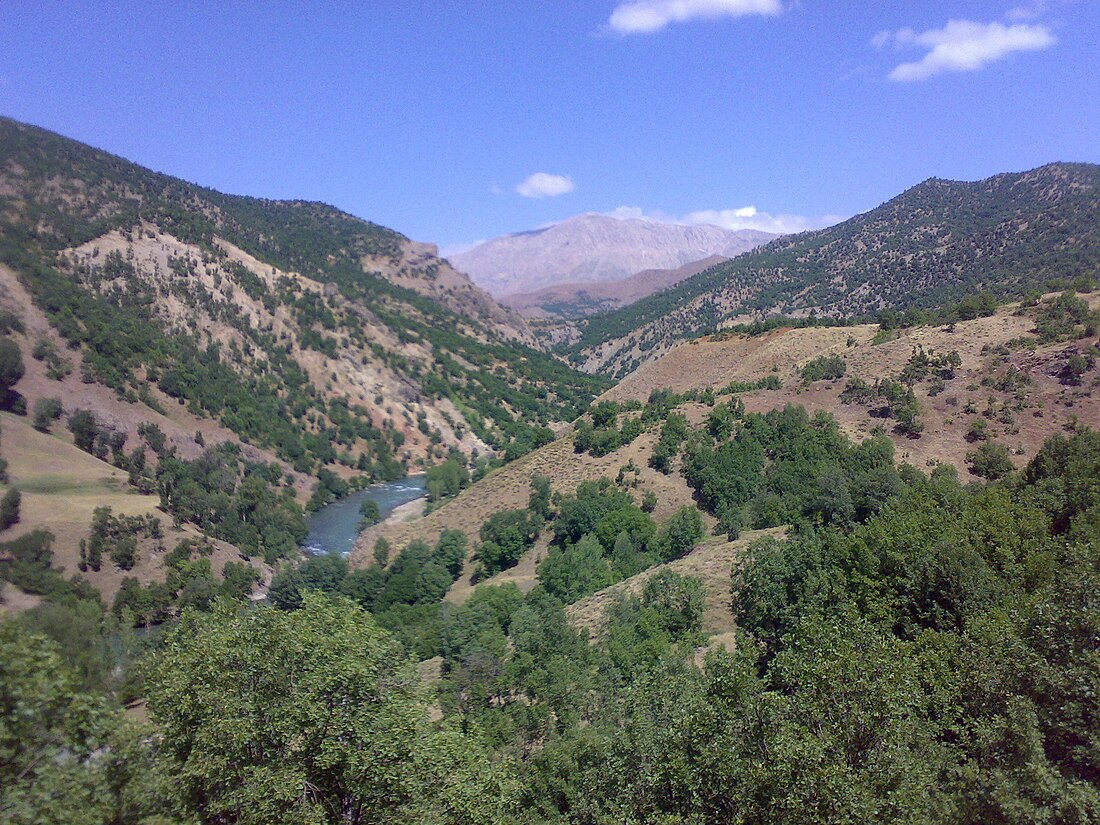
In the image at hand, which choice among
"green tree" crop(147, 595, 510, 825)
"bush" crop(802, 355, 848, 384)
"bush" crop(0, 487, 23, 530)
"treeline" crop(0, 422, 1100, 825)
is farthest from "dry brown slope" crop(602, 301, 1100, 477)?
"bush" crop(0, 487, 23, 530)

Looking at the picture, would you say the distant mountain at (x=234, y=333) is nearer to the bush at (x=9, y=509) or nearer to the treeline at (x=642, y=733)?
the bush at (x=9, y=509)

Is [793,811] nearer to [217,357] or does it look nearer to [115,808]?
[115,808]

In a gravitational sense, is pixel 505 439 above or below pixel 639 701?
below

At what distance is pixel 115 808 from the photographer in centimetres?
1043

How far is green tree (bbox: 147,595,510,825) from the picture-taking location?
39.3 ft

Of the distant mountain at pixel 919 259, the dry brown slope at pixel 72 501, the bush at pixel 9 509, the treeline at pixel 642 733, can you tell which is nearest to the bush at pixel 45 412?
the dry brown slope at pixel 72 501

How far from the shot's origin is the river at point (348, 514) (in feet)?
250

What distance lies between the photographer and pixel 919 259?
126 m

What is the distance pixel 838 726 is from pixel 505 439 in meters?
113

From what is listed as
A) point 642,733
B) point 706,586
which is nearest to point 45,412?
point 706,586

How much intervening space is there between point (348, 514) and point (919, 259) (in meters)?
117

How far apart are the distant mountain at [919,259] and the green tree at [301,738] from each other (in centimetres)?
7615

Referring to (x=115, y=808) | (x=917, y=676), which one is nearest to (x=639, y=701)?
(x=917, y=676)

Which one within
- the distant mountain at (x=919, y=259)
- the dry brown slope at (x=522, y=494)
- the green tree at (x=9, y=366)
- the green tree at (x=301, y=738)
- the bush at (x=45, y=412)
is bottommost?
the dry brown slope at (x=522, y=494)
